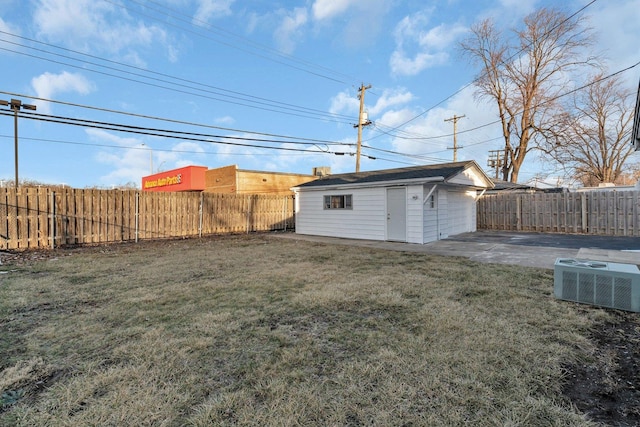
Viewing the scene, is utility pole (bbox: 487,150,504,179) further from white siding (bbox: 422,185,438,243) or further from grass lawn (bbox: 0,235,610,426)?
grass lawn (bbox: 0,235,610,426)

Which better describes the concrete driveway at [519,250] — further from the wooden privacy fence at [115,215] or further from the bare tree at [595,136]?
the bare tree at [595,136]

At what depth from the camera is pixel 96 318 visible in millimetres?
3885

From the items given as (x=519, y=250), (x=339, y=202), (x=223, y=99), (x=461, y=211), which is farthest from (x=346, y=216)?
(x=223, y=99)

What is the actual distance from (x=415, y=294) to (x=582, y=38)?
25.3 meters

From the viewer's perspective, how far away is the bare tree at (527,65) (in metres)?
20.3

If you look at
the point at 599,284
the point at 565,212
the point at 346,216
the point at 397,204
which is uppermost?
the point at 397,204

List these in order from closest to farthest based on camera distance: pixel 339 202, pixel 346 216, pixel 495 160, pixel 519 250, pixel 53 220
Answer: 1. pixel 519 250
2. pixel 53 220
3. pixel 346 216
4. pixel 339 202
5. pixel 495 160

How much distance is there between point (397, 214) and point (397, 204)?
38cm

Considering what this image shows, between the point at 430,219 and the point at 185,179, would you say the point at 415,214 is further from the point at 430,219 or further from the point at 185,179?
the point at 185,179

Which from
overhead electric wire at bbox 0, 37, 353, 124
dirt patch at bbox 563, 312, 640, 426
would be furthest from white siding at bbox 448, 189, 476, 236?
dirt patch at bbox 563, 312, 640, 426

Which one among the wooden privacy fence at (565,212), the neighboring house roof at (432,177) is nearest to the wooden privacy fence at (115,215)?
the neighboring house roof at (432,177)

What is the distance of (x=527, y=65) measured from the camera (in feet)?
70.8

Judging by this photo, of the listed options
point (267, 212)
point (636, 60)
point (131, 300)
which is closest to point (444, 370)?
point (131, 300)

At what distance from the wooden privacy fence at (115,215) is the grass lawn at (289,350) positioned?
468cm
